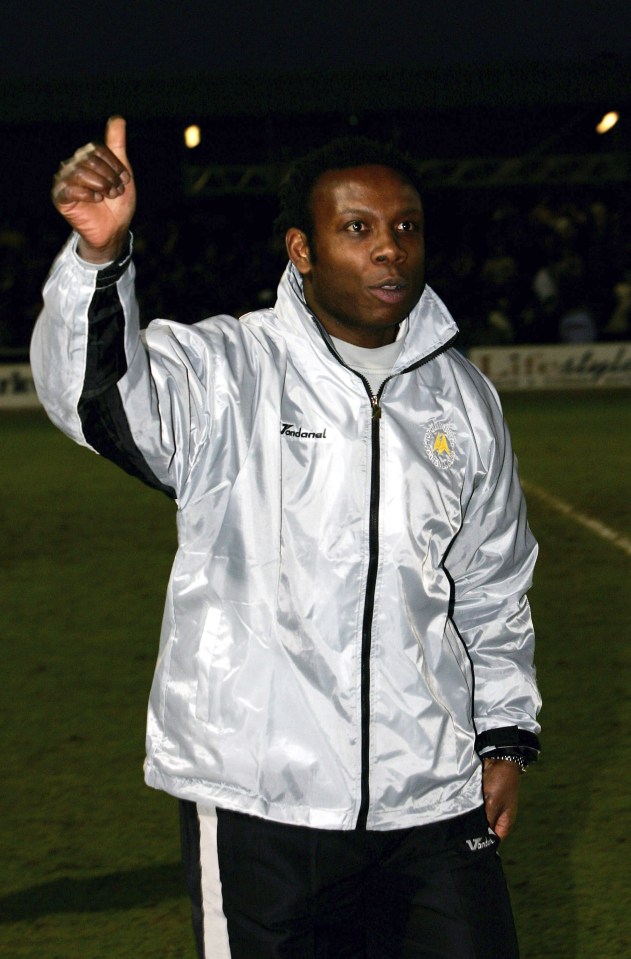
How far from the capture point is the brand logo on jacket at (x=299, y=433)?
2369 mm

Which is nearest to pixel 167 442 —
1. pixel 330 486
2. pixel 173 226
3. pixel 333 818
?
pixel 330 486

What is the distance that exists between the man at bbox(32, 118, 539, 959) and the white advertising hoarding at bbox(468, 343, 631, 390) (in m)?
16.6

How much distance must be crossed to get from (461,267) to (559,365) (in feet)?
11.3

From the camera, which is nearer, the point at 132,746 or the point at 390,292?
the point at 390,292

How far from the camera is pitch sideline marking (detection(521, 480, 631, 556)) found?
9130 mm

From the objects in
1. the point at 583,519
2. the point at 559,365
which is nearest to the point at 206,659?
the point at 583,519

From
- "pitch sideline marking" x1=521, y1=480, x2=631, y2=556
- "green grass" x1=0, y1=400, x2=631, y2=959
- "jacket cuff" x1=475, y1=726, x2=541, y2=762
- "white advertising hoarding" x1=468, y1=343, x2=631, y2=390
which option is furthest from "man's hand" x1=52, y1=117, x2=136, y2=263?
"white advertising hoarding" x1=468, y1=343, x2=631, y2=390

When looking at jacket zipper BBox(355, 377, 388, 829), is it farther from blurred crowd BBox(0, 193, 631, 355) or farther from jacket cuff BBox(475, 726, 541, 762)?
blurred crowd BBox(0, 193, 631, 355)

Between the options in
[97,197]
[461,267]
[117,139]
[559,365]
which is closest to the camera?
[97,197]

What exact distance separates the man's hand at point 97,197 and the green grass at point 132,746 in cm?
244

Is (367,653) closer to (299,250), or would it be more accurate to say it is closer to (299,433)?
(299,433)

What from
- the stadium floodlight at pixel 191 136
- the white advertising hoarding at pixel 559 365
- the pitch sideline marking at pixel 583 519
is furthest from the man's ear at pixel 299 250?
the stadium floodlight at pixel 191 136

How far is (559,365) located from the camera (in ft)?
62.2

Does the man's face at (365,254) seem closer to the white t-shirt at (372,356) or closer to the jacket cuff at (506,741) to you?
the white t-shirt at (372,356)
